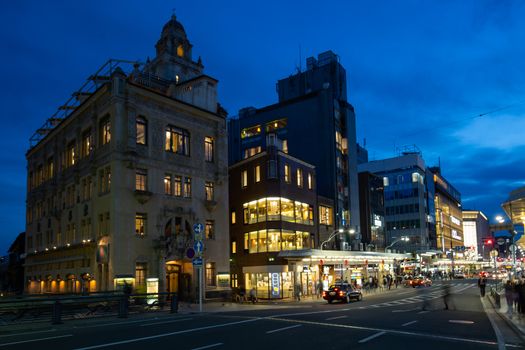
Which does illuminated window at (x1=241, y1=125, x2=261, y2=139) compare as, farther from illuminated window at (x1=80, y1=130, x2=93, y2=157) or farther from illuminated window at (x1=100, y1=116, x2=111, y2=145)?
illuminated window at (x1=100, y1=116, x2=111, y2=145)

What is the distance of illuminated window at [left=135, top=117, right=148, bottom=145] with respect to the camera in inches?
1614

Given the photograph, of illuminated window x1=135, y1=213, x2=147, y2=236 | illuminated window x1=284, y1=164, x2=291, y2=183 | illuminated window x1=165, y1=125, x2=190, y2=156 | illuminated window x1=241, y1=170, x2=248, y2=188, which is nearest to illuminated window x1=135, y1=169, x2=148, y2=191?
illuminated window x1=135, y1=213, x2=147, y2=236

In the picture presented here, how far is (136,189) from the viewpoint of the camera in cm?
3962

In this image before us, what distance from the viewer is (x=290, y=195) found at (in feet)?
187

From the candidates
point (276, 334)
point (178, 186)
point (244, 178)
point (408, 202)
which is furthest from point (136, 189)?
point (408, 202)

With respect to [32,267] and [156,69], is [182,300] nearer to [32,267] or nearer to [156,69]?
[32,267]

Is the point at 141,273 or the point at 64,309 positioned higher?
the point at 141,273

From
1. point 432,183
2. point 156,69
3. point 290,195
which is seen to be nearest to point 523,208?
point 290,195

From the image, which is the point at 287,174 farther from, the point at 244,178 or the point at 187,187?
the point at 187,187

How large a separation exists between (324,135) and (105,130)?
123 feet

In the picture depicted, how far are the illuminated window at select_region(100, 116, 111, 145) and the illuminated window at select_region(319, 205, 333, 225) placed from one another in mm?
31466

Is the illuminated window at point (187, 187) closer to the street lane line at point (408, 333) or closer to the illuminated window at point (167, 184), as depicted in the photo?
the illuminated window at point (167, 184)

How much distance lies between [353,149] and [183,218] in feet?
134

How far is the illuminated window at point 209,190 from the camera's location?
151ft
